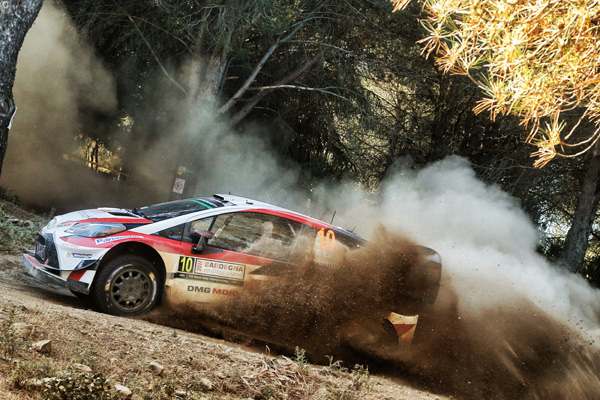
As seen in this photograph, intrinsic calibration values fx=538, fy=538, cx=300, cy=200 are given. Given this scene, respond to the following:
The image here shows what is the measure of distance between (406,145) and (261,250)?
11.8 m

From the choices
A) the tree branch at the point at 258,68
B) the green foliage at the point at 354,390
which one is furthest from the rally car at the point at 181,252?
the tree branch at the point at 258,68

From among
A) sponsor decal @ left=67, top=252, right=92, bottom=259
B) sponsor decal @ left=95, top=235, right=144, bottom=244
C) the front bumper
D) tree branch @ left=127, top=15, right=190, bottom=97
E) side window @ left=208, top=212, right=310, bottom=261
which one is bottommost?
the front bumper

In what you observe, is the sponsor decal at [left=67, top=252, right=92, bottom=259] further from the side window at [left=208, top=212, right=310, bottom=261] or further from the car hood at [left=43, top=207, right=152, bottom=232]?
the side window at [left=208, top=212, right=310, bottom=261]

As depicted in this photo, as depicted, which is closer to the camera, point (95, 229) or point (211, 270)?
point (95, 229)

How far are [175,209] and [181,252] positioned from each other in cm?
80

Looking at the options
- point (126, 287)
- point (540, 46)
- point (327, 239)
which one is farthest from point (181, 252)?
point (540, 46)

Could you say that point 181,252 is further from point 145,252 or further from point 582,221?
point 582,221

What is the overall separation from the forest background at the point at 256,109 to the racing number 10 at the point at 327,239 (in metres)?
6.93

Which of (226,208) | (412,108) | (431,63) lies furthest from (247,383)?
(412,108)

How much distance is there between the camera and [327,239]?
23.7ft

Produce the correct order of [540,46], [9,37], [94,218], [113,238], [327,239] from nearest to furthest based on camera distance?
[540,46] → [113,238] → [94,218] → [327,239] → [9,37]

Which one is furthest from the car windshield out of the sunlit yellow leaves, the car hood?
the sunlit yellow leaves

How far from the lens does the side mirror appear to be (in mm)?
6488

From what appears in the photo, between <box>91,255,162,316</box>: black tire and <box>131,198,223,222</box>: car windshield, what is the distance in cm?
69
